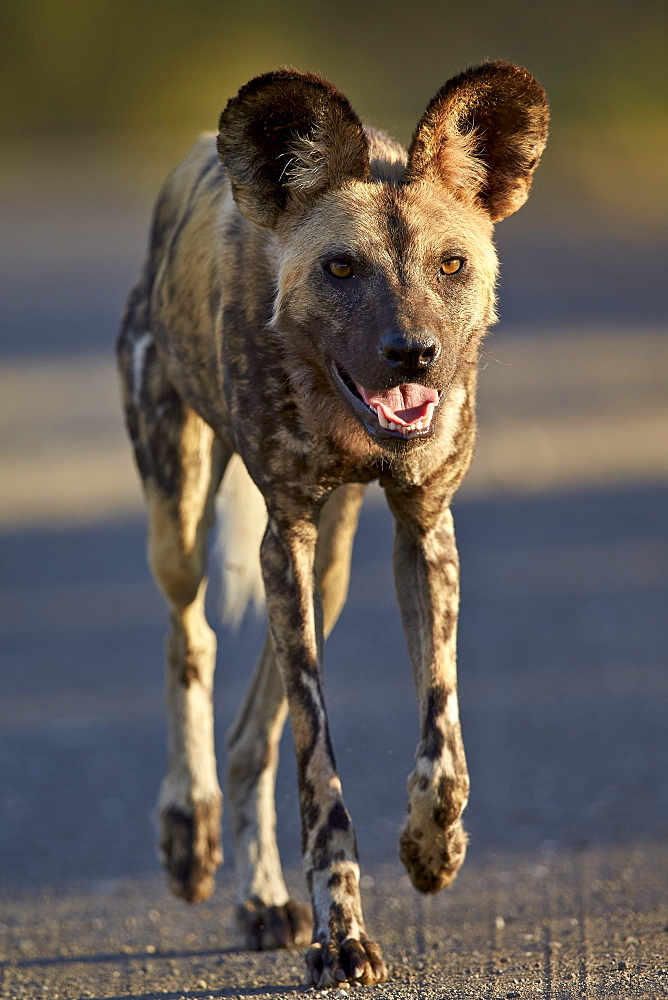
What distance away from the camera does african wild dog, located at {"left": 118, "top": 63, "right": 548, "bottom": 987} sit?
10.6 feet

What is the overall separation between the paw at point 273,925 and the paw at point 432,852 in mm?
611

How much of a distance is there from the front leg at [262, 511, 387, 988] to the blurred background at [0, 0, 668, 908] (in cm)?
63

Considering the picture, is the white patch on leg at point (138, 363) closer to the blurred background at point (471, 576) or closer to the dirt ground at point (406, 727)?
the dirt ground at point (406, 727)

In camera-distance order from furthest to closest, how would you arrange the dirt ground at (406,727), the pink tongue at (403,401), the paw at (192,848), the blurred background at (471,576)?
the blurred background at (471,576), the paw at (192,848), the dirt ground at (406,727), the pink tongue at (403,401)

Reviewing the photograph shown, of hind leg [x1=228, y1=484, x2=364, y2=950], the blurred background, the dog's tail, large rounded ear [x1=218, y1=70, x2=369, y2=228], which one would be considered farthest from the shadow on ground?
large rounded ear [x1=218, y1=70, x2=369, y2=228]

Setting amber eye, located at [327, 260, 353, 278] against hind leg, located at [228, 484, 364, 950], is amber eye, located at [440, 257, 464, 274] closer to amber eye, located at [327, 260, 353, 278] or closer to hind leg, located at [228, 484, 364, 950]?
amber eye, located at [327, 260, 353, 278]

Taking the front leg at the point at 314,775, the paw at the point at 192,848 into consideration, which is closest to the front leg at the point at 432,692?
the front leg at the point at 314,775

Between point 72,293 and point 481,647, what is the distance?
976 cm

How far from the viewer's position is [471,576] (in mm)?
7328

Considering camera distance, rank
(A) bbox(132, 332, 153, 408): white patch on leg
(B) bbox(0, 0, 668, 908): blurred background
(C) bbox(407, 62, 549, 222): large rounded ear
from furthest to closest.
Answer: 1. (B) bbox(0, 0, 668, 908): blurred background
2. (A) bbox(132, 332, 153, 408): white patch on leg
3. (C) bbox(407, 62, 549, 222): large rounded ear

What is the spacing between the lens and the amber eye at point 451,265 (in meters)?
3.28

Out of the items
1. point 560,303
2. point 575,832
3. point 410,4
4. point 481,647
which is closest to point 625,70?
point 410,4

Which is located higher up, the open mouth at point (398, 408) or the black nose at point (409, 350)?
the black nose at point (409, 350)

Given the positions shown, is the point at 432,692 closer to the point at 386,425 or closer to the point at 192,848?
the point at 386,425
